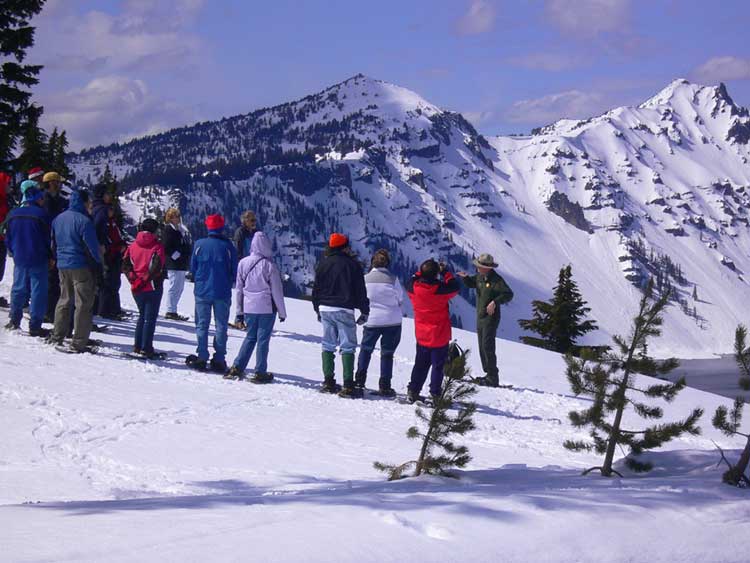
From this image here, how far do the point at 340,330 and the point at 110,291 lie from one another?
6.01 meters

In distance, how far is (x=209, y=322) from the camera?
10602 mm

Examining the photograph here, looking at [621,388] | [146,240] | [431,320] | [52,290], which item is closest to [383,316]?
[431,320]

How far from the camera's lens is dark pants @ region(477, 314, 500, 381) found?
12594 mm

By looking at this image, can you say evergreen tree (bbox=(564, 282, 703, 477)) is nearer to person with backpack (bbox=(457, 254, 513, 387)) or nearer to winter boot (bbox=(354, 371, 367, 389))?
winter boot (bbox=(354, 371, 367, 389))

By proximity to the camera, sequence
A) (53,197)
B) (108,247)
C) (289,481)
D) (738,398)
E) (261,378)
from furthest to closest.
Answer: (108,247) < (53,197) < (261,378) < (289,481) < (738,398)

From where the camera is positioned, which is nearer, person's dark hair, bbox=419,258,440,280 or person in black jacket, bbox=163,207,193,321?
person's dark hair, bbox=419,258,440,280

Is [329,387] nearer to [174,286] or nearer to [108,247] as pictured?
[108,247]

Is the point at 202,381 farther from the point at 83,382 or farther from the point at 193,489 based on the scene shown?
the point at 193,489

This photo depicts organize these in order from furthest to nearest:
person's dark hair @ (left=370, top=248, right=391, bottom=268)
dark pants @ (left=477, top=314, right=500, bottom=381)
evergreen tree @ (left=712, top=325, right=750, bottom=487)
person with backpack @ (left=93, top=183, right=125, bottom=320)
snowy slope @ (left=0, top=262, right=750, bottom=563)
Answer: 1. dark pants @ (left=477, top=314, right=500, bottom=381)
2. person with backpack @ (left=93, top=183, right=125, bottom=320)
3. person's dark hair @ (left=370, top=248, right=391, bottom=268)
4. evergreen tree @ (left=712, top=325, right=750, bottom=487)
5. snowy slope @ (left=0, top=262, right=750, bottom=563)

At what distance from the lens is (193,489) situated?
19.2 feet

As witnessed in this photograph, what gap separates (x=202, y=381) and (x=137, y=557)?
7.43 m

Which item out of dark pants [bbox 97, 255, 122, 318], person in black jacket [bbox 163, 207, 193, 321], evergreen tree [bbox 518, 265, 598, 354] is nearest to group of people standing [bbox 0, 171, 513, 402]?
dark pants [bbox 97, 255, 122, 318]

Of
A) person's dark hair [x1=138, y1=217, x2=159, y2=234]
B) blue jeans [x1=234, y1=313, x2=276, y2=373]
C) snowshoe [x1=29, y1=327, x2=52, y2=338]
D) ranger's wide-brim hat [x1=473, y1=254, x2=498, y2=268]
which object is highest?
ranger's wide-brim hat [x1=473, y1=254, x2=498, y2=268]

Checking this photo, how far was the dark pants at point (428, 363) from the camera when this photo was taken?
406 inches
